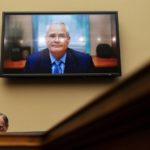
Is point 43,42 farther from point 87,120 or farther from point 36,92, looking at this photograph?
point 87,120

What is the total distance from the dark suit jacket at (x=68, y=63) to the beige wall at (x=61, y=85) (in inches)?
7.1

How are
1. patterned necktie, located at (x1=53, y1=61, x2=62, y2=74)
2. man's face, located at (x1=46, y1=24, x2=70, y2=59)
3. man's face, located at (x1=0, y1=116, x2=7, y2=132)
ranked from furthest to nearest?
man's face, located at (x1=46, y1=24, x2=70, y2=59), patterned necktie, located at (x1=53, y1=61, x2=62, y2=74), man's face, located at (x1=0, y1=116, x2=7, y2=132)

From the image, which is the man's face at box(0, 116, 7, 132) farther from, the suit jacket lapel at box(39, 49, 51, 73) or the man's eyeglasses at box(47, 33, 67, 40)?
the man's eyeglasses at box(47, 33, 67, 40)

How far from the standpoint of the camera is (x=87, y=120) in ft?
2.81

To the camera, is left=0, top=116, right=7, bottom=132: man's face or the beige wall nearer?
left=0, top=116, right=7, bottom=132: man's face

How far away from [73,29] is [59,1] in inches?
19.4

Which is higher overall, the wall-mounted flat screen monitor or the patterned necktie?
the wall-mounted flat screen monitor

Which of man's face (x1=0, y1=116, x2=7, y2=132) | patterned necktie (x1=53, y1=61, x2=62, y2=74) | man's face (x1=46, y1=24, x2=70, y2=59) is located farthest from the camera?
man's face (x1=46, y1=24, x2=70, y2=59)

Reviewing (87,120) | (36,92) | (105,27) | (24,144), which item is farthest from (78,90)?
(87,120)

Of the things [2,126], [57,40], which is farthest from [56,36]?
[2,126]

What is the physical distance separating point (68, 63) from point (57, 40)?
1.16ft

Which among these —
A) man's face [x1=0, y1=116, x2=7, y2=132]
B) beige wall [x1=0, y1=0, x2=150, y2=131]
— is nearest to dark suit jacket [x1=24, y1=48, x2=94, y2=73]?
beige wall [x1=0, y1=0, x2=150, y2=131]

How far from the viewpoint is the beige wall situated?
454cm

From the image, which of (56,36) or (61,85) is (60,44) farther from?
(61,85)
